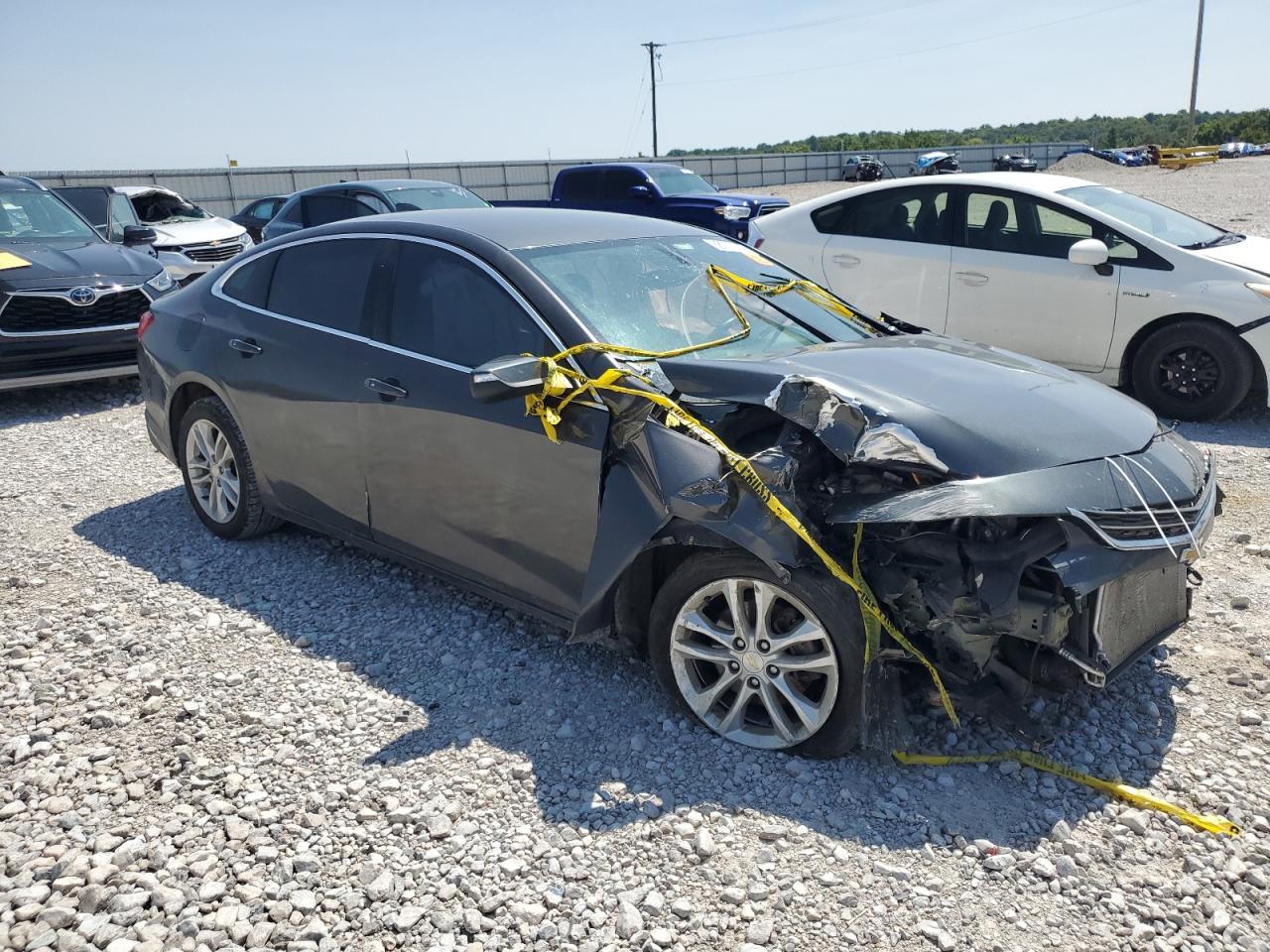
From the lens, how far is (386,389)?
14.0 ft

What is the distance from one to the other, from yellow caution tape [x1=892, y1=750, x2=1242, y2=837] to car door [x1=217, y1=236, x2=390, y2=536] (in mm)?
2530

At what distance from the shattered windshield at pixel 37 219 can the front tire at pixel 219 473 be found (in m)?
5.30

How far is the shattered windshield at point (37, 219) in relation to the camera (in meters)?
9.48

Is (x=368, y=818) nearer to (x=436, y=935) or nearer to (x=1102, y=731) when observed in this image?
(x=436, y=935)

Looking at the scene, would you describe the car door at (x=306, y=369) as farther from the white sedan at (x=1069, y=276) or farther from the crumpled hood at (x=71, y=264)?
the white sedan at (x=1069, y=276)

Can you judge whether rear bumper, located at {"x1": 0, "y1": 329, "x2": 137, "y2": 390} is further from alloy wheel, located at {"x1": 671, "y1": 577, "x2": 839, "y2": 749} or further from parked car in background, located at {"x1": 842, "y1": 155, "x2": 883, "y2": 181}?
parked car in background, located at {"x1": 842, "y1": 155, "x2": 883, "y2": 181}

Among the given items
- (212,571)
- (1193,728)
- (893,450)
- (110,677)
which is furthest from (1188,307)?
(110,677)

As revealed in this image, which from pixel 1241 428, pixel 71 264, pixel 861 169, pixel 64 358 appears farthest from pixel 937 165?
pixel 64 358

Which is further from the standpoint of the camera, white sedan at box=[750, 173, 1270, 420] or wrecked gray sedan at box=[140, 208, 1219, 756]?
white sedan at box=[750, 173, 1270, 420]

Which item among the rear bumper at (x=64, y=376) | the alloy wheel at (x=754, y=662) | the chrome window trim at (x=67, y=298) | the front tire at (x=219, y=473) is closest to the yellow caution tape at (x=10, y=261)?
the chrome window trim at (x=67, y=298)

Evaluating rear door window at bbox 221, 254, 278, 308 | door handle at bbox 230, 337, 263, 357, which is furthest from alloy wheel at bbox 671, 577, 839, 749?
rear door window at bbox 221, 254, 278, 308

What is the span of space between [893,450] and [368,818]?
6.50ft

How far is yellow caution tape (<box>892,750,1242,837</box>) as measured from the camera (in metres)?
3.12

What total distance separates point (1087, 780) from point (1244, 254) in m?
5.56
